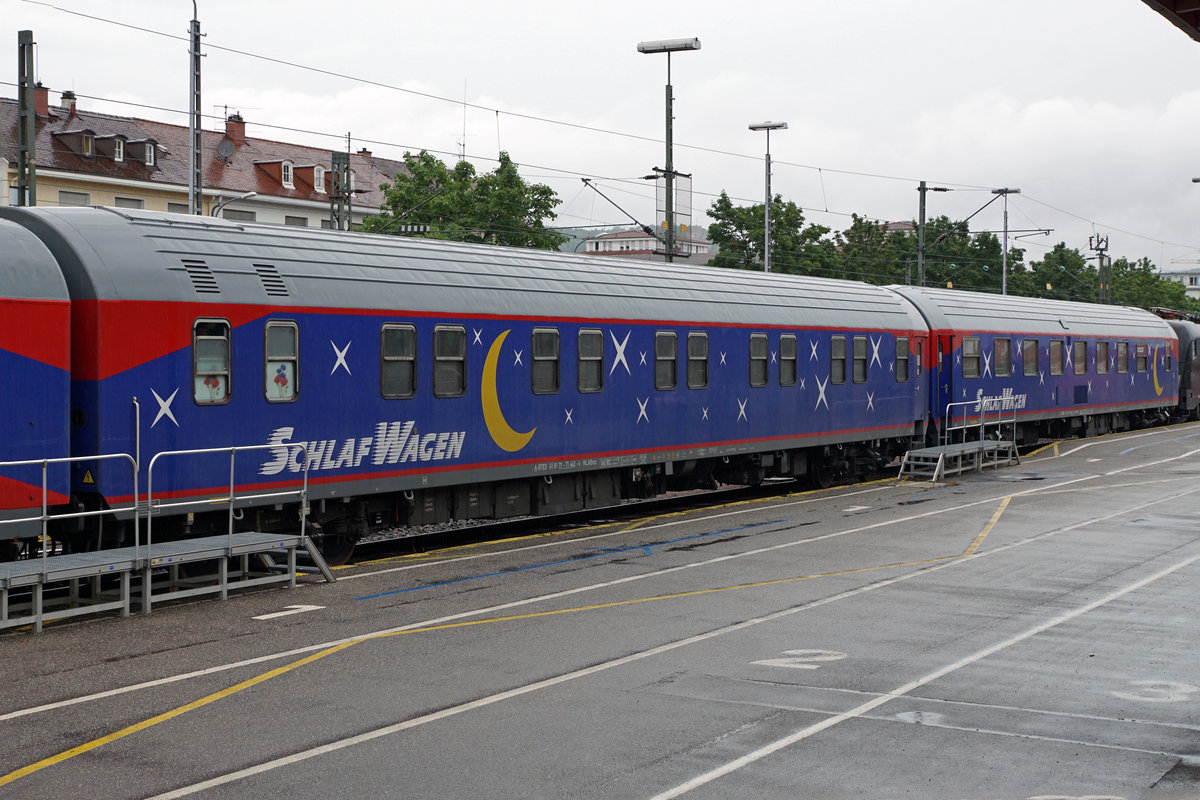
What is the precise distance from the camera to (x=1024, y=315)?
118 feet

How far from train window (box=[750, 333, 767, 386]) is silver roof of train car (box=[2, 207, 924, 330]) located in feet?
1.10

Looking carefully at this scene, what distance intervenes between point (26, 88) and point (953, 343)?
826 inches

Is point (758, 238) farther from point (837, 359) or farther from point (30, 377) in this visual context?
point (30, 377)

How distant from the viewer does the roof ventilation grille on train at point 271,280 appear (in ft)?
49.3

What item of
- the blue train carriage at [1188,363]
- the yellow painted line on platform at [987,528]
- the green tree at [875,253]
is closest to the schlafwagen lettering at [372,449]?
the yellow painted line on platform at [987,528]

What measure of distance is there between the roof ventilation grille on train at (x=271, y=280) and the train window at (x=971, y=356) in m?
20.8

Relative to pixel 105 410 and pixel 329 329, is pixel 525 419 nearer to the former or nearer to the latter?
pixel 329 329

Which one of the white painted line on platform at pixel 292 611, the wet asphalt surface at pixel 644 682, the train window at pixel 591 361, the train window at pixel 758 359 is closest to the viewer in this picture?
the wet asphalt surface at pixel 644 682

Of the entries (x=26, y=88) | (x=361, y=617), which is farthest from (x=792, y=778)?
(x=26, y=88)

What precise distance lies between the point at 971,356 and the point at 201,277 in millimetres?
22482

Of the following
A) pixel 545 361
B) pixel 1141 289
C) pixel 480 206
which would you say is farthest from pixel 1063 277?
pixel 545 361

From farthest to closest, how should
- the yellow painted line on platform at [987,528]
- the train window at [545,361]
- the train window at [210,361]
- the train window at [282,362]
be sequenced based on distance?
the train window at [545,361]
the yellow painted line on platform at [987,528]
the train window at [282,362]
the train window at [210,361]

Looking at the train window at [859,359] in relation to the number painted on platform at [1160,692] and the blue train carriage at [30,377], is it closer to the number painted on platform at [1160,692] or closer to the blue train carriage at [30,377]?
the number painted on platform at [1160,692]

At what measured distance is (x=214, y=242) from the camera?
48.6ft
